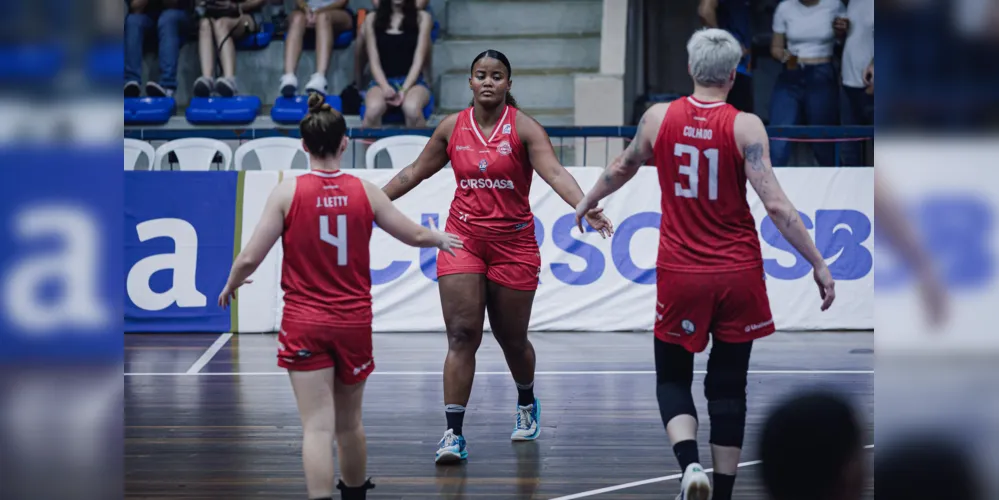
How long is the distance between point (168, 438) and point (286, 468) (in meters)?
1.02

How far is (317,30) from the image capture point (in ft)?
42.9

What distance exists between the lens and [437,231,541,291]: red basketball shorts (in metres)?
5.80

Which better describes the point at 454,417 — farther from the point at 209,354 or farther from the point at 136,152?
the point at 136,152

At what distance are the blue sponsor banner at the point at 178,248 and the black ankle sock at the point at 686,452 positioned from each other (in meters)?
6.33

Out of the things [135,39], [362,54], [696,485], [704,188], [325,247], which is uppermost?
[135,39]

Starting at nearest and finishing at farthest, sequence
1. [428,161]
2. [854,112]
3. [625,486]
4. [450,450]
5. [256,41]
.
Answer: [625,486] → [450,450] → [428,161] → [854,112] → [256,41]

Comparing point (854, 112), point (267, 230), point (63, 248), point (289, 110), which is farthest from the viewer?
point (289, 110)

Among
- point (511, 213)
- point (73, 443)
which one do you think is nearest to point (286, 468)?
point (511, 213)

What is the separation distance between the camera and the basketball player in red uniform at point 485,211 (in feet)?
18.8

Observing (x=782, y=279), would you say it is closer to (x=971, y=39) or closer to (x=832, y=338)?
(x=832, y=338)

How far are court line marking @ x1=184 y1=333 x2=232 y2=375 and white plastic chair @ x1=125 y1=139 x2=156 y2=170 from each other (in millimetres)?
2539

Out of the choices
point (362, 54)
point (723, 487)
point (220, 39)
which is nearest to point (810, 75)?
point (362, 54)

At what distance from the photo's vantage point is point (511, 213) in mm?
5844

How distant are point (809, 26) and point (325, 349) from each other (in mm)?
8964
